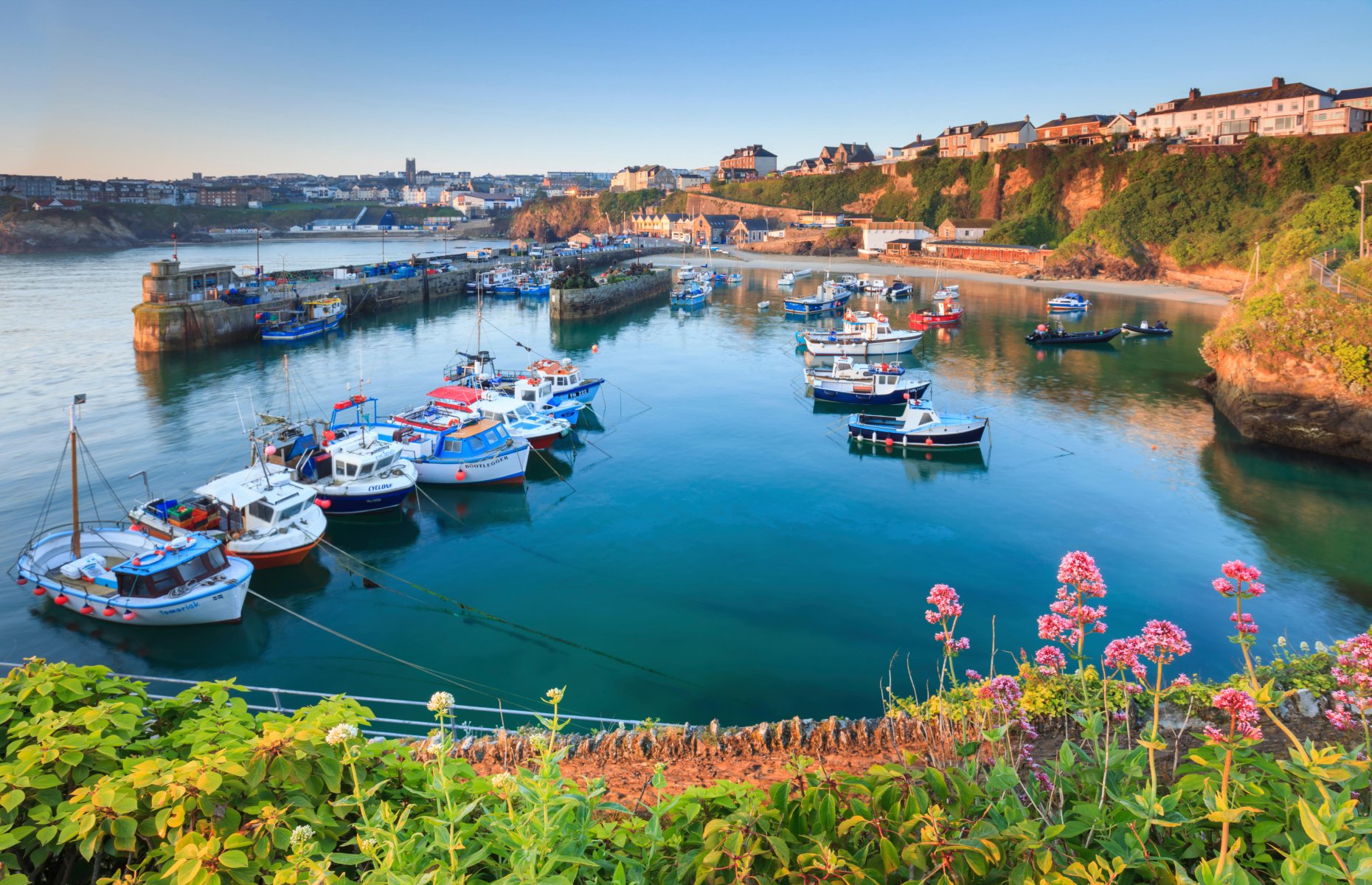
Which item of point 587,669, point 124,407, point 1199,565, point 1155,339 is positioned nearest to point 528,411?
point 587,669

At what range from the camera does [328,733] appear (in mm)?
3703

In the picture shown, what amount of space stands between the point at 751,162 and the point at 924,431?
151 metres

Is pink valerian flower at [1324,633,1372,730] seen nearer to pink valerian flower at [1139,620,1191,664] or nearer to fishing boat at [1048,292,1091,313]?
pink valerian flower at [1139,620,1191,664]

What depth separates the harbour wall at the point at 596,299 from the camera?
59.0 metres

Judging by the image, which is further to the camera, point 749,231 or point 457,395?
point 749,231

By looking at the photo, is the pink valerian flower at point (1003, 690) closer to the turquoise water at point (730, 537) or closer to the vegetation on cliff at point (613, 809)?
the vegetation on cliff at point (613, 809)

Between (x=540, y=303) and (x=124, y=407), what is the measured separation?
138ft

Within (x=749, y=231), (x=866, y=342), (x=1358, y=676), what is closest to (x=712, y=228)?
(x=749, y=231)

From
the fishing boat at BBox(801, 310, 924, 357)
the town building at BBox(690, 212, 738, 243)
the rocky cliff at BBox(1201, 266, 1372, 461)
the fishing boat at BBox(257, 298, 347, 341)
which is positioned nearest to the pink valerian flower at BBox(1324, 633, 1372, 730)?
the rocky cliff at BBox(1201, 266, 1372, 461)

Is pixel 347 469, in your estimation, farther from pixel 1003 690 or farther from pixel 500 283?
pixel 500 283

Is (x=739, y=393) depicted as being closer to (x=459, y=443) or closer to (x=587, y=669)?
(x=459, y=443)

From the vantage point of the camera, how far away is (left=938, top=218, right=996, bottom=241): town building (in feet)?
321

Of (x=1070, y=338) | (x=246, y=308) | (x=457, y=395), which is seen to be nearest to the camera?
(x=457, y=395)

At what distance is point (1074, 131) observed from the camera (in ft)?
350
